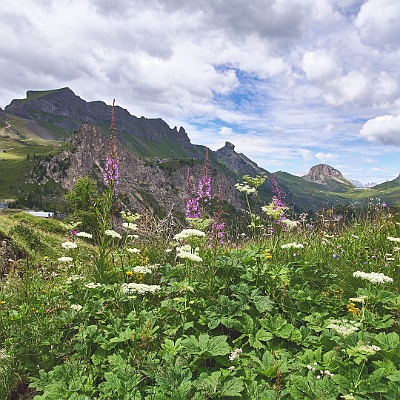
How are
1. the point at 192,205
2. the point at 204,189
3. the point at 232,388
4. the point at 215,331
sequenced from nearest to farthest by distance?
the point at 232,388 < the point at 215,331 < the point at 204,189 < the point at 192,205

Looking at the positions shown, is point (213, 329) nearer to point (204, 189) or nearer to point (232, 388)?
point (232, 388)

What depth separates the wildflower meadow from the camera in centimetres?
318

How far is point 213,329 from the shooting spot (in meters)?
4.50

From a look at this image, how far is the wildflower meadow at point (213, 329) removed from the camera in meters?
3.18

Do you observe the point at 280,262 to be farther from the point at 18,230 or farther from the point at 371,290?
the point at 18,230

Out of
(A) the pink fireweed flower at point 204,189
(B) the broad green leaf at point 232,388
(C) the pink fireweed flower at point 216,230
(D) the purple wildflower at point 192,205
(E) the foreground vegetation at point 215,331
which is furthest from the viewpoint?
(D) the purple wildflower at point 192,205

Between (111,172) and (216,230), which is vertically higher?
(111,172)

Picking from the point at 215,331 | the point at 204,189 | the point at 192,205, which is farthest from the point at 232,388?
the point at 192,205

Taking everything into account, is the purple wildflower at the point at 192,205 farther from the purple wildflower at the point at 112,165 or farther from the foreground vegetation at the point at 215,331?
the purple wildflower at the point at 112,165

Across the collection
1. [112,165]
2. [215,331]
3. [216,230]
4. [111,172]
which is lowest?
[215,331]

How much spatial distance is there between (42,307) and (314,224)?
8383mm

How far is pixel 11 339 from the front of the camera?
14.6 ft

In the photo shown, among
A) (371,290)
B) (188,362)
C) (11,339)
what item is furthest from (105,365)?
(371,290)

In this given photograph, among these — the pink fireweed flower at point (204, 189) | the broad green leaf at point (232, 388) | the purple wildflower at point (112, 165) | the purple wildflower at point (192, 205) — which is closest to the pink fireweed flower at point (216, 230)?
the pink fireweed flower at point (204, 189)
